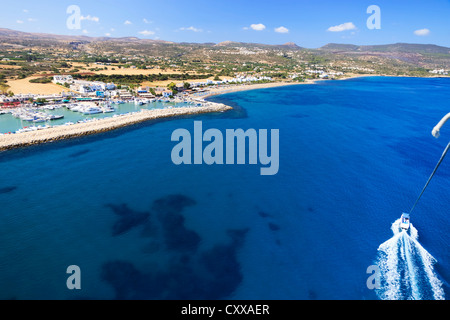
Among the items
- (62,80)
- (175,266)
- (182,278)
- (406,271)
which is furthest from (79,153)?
(62,80)

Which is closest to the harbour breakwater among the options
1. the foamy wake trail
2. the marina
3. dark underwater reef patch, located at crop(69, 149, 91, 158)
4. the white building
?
the marina

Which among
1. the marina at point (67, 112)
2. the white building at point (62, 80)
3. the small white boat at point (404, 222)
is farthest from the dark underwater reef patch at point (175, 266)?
the white building at point (62, 80)

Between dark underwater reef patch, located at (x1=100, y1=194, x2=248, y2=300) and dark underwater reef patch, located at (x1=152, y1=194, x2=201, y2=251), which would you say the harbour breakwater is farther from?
dark underwater reef patch, located at (x1=152, y1=194, x2=201, y2=251)

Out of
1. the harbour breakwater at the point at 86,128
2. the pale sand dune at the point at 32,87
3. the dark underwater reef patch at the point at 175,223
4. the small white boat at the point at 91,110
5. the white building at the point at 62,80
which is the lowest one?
the dark underwater reef patch at the point at 175,223

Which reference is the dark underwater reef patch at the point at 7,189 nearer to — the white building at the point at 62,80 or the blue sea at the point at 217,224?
the blue sea at the point at 217,224

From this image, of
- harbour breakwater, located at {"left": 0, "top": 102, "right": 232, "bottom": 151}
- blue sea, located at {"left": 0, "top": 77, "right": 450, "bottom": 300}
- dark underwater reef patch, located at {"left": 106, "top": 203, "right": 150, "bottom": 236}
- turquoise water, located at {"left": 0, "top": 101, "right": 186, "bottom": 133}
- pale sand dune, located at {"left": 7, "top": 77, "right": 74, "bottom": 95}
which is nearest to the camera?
blue sea, located at {"left": 0, "top": 77, "right": 450, "bottom": 300}

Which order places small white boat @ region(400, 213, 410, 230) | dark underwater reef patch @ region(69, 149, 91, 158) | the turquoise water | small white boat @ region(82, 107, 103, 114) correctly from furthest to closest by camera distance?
small white boat @ region(82, 107, 103, 114), the turquoise water, dark underwater reef patch @ region(69, 149, 91, 158), small white boat @ region(400, 213, 410, 230)
